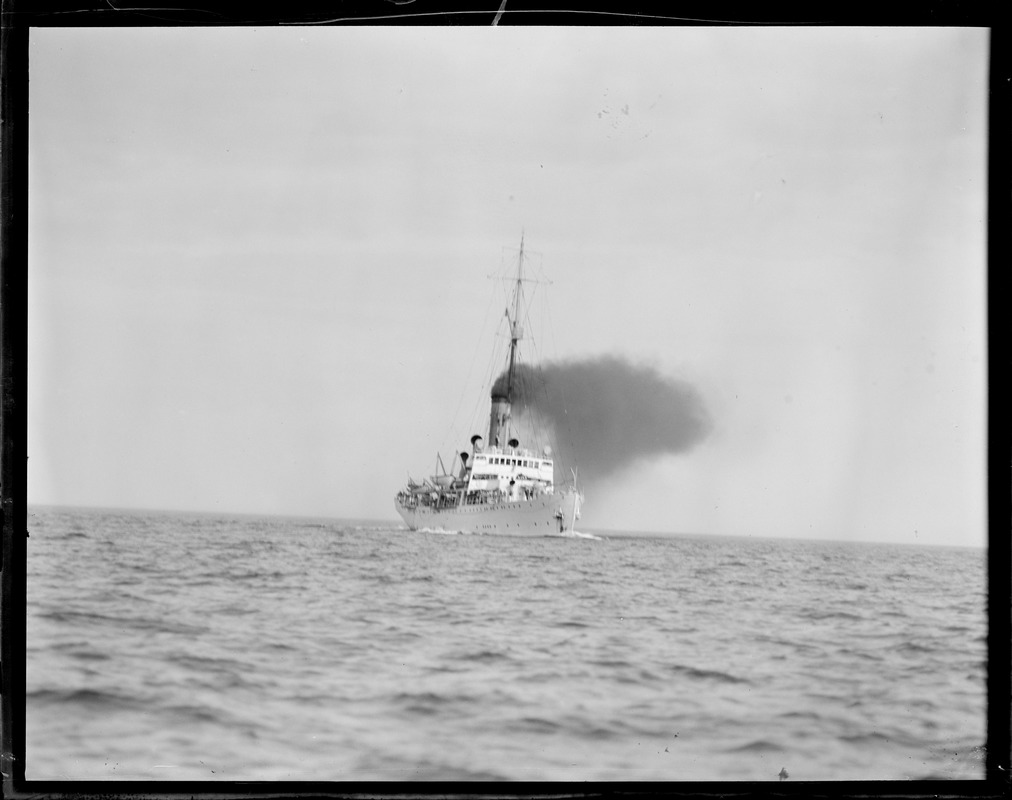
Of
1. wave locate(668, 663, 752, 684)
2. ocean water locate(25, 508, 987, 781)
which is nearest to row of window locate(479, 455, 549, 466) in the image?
ocean water locate(25, 508, 987, 781)

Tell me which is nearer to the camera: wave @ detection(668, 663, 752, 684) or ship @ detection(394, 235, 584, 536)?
wave @ detection(668, 663, 752, 684)

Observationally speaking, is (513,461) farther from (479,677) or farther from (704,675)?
(479,677)

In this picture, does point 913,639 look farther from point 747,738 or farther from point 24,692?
point 24,692

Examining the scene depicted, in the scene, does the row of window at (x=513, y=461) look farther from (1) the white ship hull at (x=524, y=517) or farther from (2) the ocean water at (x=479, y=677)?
(2) the ocean water at (x=479, y=677)

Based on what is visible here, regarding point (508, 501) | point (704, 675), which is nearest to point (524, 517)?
point (508, 501)

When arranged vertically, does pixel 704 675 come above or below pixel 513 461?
below

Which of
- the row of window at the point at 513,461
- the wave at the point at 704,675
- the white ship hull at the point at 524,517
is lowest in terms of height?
the white ship hull at the point at 524,517

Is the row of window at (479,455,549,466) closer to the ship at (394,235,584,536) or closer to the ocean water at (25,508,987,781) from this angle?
the ship at (394,235,584,536)

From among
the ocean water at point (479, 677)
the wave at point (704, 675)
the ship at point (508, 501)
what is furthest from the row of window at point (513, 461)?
the wave at point (704, 675)

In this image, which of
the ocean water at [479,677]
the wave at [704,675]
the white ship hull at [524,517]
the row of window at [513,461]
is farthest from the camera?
the row of window at [513,461]
